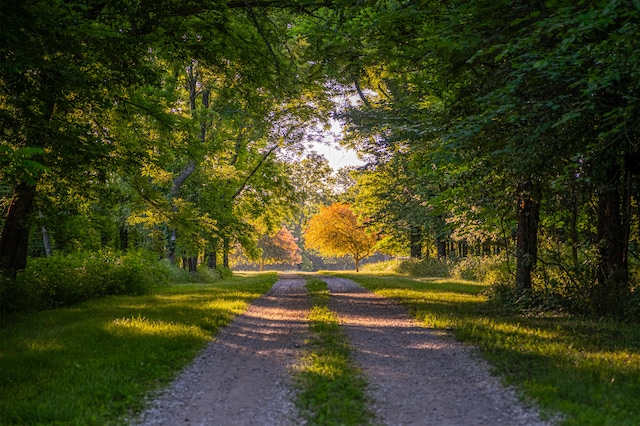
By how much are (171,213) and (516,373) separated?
1095cm

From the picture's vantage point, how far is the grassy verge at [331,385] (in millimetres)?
4758

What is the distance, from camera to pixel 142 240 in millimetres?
31172

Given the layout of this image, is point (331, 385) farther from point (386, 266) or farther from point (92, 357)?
point (386, 266)

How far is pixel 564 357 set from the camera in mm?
6523

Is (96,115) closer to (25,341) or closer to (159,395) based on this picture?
(25,341)

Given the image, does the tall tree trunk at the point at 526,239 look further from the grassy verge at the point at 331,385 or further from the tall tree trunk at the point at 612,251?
the grassy verge at the point at 331,385

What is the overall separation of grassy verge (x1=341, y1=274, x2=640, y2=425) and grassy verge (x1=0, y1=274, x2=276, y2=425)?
4600 mm

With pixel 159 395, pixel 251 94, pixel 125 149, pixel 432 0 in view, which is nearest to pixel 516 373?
pixel 159 395

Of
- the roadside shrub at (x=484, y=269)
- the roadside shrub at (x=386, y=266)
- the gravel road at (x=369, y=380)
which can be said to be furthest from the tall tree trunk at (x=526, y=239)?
the roadside shrub at (x=386, y=266)

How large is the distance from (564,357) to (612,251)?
4878 millimetres

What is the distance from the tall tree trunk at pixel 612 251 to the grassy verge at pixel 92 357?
334 inches

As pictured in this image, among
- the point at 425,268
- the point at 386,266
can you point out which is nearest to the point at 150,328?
the point at 425,268

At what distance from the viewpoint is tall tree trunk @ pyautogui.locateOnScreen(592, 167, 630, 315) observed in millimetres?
9839

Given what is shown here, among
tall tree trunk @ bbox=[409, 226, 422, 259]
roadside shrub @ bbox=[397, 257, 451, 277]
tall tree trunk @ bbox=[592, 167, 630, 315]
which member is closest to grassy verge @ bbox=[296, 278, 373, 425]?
tall tree trunk @ bbox=[592, 167, 630, 315]
